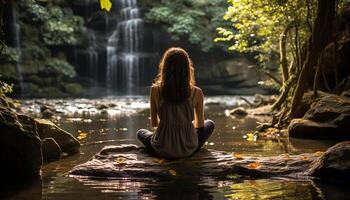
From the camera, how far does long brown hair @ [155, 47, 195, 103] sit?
608 centimetres

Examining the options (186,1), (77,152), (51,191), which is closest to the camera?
(51,191)

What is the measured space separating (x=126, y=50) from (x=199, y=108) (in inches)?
1126

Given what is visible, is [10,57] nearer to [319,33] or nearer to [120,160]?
[319,33]

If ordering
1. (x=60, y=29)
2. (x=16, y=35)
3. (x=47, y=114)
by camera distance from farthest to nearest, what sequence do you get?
(x=60, y=29) → (x=16, y=35) → (x=47, y=114)

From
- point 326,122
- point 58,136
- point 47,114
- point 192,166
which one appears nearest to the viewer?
point 192,166

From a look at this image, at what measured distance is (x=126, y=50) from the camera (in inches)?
1359

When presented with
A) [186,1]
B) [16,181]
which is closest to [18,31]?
[186,1]

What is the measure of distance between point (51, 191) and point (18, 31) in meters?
26.0

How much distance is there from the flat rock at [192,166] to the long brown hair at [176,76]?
32.0 inches

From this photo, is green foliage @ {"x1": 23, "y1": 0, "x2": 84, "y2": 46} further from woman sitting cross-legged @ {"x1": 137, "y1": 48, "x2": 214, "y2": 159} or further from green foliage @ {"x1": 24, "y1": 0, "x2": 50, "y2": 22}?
woman sitting cross-legged @ {"x1": 137, "y1": 48, "x2": 214, "y2": 159}

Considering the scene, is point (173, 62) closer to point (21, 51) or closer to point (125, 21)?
point (21, 51)

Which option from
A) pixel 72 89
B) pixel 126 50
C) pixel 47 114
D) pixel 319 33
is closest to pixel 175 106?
pixel 319 33

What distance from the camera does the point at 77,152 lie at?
8688 mm

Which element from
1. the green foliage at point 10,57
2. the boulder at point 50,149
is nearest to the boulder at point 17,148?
the boulder at point 50,149
